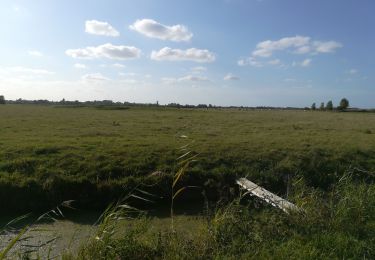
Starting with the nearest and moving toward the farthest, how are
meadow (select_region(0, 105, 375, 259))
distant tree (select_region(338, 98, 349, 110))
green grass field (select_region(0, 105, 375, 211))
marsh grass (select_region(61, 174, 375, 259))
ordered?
marsh grass (select_region(61, 174, 375, 259)), meadow (select_region(0, 105, 375, 259)), green grass field (select_region(0, 105, 375, 211)), distant tree (select_region(338, 98, 349, 110))

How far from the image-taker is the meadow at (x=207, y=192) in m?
5.71

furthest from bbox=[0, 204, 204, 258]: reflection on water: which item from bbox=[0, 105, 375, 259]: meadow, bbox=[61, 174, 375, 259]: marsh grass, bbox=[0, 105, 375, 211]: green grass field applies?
bbox=[61, 174, 375, 259]: marsh grass

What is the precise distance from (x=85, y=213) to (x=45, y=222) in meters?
1.18

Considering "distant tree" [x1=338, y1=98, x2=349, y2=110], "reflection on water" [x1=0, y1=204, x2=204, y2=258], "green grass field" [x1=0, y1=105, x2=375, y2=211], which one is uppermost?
"distant tree" [x1=338, y1=98, x2=349, y2=110]

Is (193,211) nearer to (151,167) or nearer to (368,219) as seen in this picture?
(151,167)

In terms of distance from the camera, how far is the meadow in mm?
5715

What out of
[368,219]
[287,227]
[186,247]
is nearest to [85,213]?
[186,247]

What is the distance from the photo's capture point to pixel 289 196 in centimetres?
866

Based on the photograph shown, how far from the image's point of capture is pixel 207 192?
37.8 ft

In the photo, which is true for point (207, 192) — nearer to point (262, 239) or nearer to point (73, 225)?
point (73, 225)

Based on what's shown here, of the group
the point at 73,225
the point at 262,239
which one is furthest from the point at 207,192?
the point at 262,239

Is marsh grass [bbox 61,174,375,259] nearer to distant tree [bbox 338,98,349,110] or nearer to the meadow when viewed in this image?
the meadow

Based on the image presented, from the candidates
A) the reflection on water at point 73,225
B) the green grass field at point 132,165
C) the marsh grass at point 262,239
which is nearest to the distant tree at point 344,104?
the green grass field at point 132,165

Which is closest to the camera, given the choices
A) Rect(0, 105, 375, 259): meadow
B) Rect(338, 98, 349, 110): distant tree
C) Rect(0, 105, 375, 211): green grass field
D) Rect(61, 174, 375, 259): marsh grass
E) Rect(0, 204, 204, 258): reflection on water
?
Rect(61, 174, 375, 259): marsh grass
